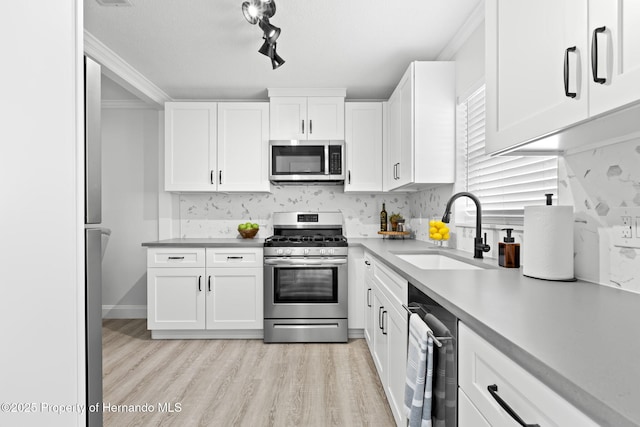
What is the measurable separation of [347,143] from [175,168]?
1735 mm

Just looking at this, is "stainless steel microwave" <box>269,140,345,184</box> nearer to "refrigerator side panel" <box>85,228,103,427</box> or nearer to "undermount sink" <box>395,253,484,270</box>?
"undermount sink" <box>395,253,484,270</box>

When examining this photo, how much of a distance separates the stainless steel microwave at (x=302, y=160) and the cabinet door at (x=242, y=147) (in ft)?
0.39

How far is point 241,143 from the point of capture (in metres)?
3.70

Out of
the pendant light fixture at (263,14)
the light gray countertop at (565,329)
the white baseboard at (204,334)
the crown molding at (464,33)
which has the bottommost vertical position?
the white baseboard at (204,334)

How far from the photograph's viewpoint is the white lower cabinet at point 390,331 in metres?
1.77

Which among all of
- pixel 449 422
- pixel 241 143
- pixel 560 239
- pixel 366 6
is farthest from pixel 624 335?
pixel 241 143

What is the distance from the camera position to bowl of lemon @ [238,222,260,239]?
383cm

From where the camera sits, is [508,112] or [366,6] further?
[366,6]

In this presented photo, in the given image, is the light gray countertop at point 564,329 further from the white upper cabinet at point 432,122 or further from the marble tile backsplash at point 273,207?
the marble tile backsplash at point 273,207

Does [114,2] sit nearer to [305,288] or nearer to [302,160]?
[302,160]

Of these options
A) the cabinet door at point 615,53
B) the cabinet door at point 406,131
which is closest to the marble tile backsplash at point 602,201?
the cabinet door at point 615,53

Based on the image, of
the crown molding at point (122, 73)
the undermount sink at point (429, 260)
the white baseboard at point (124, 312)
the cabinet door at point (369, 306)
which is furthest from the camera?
the white baseboard at point (124, 312)

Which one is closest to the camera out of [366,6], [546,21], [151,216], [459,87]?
[546,21]

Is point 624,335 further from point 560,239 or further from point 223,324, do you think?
point 223,324
